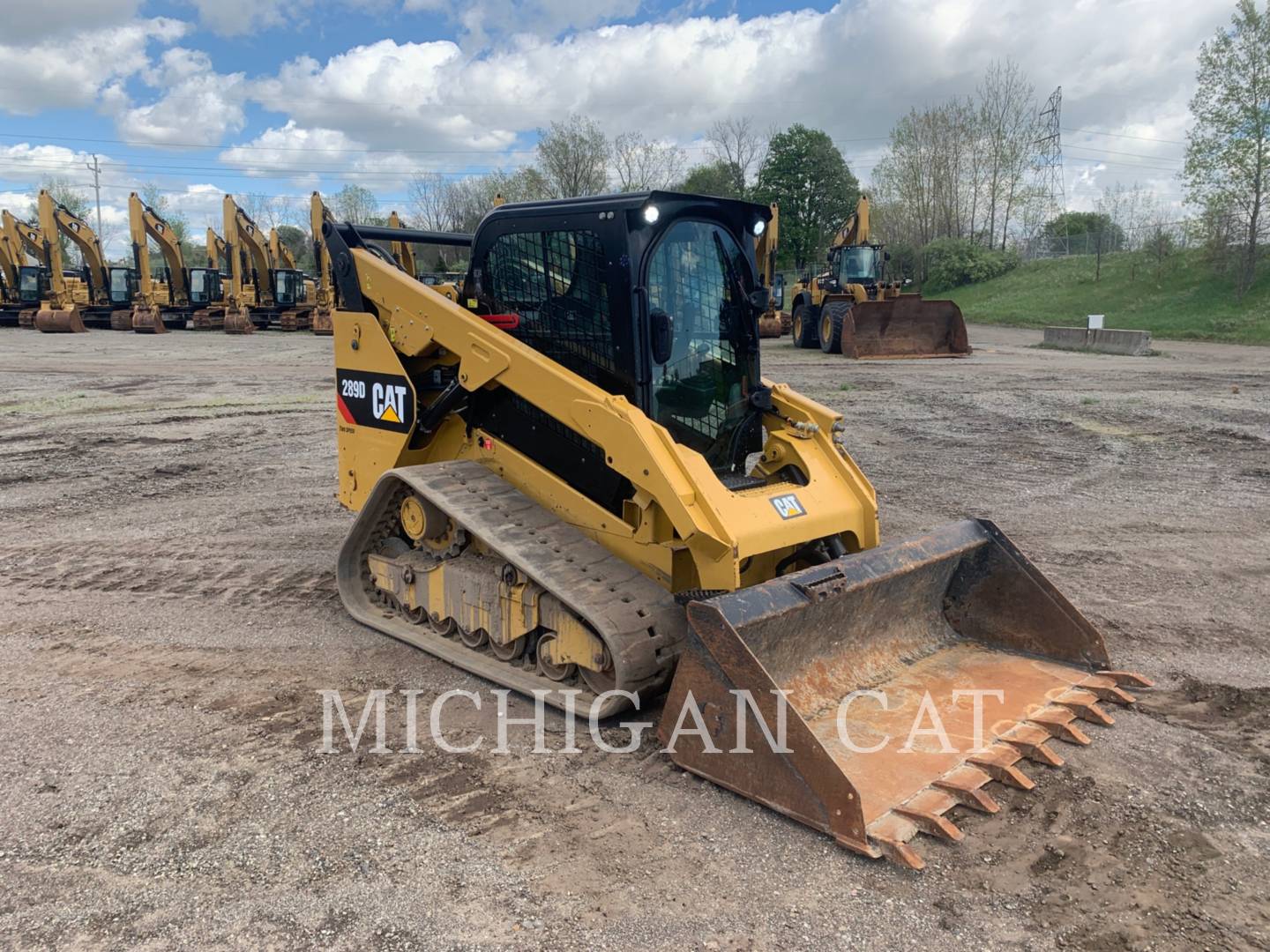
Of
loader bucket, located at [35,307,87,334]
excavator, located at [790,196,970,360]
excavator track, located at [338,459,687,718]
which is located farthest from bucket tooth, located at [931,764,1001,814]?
loader bucket, located at [35,307,87,334]

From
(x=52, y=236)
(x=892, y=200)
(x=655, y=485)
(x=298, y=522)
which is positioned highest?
(x=892, y=200)

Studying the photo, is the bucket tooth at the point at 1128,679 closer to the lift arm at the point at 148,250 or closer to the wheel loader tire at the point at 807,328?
the wheel loader tire at the point at 807,328

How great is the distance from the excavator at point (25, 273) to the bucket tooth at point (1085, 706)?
1342 inches

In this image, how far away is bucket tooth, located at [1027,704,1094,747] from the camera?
11.7 feet

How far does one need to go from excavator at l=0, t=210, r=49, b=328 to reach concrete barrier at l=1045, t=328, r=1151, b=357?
31.4 m

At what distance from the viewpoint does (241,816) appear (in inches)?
122

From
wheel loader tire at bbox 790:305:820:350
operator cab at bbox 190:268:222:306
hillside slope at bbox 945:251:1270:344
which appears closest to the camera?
wheel loader tire at bbox 790:305:820:350

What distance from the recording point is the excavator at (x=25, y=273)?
97.4ft

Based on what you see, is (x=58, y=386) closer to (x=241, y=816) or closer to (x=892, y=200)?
(x=241, y=816)

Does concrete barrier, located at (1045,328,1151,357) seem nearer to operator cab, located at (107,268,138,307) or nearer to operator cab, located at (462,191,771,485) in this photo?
operator cab, located at (462,191,771,485)

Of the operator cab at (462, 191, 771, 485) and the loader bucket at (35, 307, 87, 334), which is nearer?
the operator cab at (462, 191, 771, 485)

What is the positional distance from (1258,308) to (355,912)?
97.6 feet

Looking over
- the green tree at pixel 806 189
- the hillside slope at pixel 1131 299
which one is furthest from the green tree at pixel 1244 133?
the green tree at pixel 806 189

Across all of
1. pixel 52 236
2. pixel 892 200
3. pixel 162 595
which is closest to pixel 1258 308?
pixel 892 200
